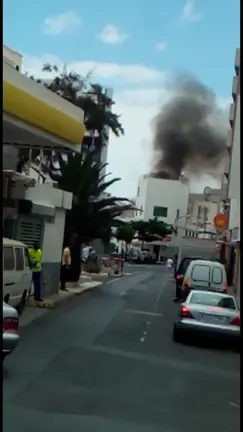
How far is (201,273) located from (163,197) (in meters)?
90.3

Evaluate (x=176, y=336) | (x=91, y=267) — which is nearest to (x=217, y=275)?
(x=176, y=336)

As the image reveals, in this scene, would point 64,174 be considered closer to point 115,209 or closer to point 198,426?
point 115,209

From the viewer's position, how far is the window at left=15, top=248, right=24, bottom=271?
18875 mm

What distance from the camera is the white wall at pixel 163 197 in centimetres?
11394

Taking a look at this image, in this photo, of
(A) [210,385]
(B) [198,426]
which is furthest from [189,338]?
(B) [198,426]

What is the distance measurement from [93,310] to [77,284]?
1051cm

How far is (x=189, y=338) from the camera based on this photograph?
17.4 m

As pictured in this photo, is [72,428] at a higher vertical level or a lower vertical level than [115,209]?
lower

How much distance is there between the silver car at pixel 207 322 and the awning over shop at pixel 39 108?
5.64 metres

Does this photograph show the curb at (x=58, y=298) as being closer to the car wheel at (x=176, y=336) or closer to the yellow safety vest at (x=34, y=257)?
the yellow safety vest at (x=34, y=257)

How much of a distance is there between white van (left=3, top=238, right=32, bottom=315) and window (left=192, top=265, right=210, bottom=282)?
8.75 m

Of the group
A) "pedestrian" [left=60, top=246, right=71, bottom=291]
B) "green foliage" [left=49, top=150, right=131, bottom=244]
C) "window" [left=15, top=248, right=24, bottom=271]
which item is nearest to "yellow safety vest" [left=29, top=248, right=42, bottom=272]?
"window" [left=15, top=248, right=24, bottom=271]

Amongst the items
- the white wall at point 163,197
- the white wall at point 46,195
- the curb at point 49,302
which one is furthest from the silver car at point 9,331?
the white wall at point 163,197

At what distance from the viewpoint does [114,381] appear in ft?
36.8
